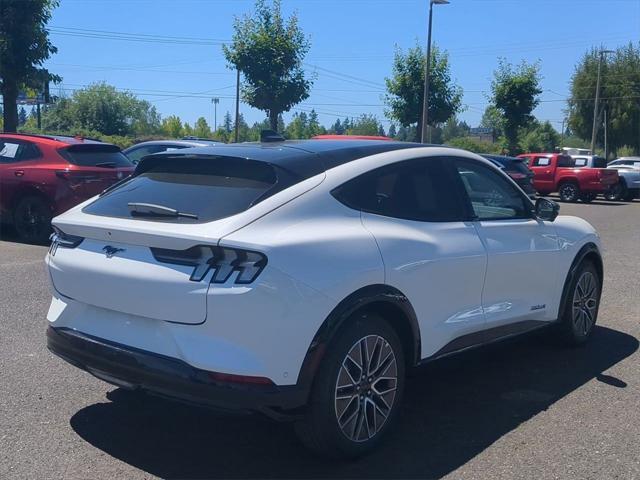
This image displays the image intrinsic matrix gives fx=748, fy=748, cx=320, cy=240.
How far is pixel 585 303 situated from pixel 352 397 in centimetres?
314

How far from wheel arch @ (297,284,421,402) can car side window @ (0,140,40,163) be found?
27.9 feet

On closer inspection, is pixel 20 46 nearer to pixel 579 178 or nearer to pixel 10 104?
pixel 10 104

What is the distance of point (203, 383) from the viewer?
3521 mm

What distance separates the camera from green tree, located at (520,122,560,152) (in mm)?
68200

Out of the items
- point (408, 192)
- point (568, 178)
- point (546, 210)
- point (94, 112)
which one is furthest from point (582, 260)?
point (94, 112)

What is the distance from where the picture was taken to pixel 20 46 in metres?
17.9

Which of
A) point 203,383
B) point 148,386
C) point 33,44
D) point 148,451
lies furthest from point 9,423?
point 33,44

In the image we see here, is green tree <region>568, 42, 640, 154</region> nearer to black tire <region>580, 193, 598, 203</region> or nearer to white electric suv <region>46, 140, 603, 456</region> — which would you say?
black tire <region>580, 193, 598, 203</region>

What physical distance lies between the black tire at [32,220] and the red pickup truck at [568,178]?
65.2 ft

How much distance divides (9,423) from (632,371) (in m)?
4.41

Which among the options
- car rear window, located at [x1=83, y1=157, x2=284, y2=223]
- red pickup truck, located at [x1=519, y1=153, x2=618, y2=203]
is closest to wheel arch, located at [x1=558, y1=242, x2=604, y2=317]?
car rear window, located at [x1=83, y1=157, x2=284, y2=223]

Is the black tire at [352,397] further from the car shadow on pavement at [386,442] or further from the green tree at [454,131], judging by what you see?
the green tree at [454,131]

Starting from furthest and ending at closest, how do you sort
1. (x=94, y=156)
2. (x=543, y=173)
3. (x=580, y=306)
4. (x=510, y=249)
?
(x=543, y=173) → (x=94, y=156) → (x=580, y=306) → (x=510, y=249)

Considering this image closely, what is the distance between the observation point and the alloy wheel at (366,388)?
3.87 m
